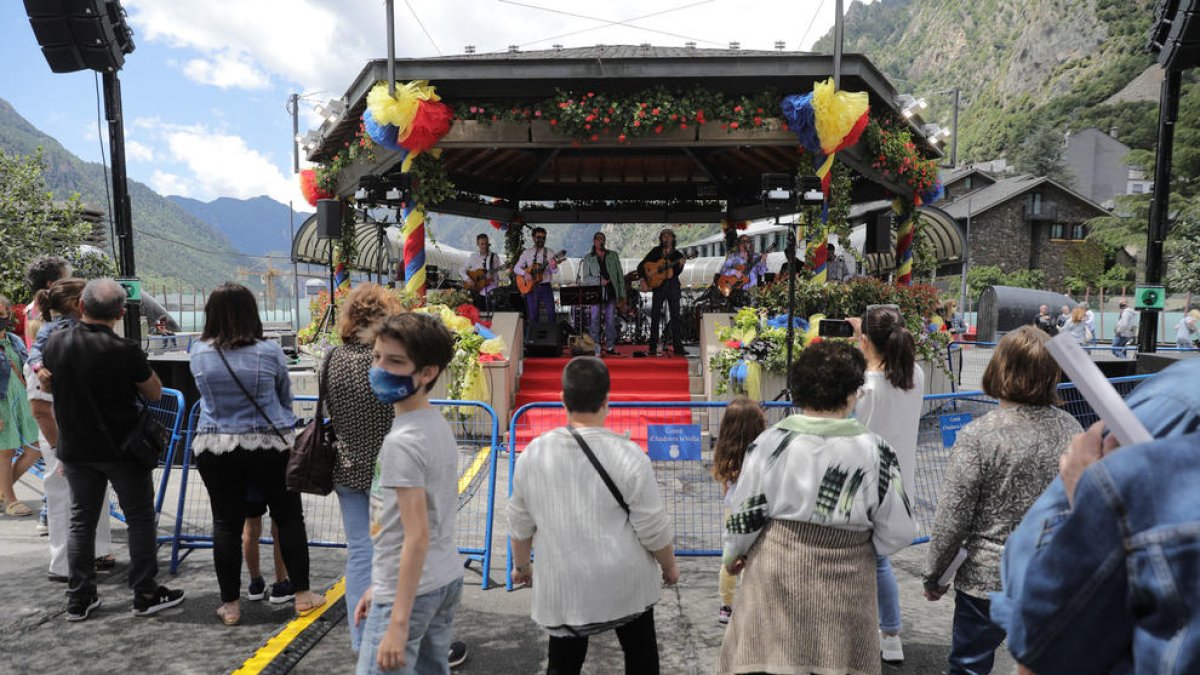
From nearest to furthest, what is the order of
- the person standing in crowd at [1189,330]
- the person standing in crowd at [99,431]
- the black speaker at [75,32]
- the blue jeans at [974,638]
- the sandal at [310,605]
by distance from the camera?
the blue jeans at [974,638], the person standing in crowd at [99,431], the sandal at [310,605], the black speaker at [75,32], the person standing in crowd at [1189,330]

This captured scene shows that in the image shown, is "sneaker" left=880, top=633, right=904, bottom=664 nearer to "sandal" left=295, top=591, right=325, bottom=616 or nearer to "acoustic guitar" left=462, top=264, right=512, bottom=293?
"sandal" left=295, top=591, right=325, bottom=616

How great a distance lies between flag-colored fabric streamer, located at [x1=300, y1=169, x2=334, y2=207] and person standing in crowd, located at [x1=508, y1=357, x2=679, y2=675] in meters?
12.9

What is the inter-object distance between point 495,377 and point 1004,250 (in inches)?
2157

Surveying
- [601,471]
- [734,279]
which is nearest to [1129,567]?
[601,471]

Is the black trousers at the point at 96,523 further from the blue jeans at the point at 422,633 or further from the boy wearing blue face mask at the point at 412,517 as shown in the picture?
the blue jeans at the point at 422,633

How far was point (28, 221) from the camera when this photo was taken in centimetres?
1747

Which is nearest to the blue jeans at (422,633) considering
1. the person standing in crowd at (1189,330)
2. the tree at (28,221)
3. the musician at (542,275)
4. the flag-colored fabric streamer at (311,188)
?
the musician at (542,275)

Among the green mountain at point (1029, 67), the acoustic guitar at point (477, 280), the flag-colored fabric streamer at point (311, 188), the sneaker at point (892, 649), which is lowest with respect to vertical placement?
the sneaker at point (892, 649)

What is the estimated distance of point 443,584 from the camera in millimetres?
2477

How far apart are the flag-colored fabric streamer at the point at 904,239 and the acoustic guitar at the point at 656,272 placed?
475 cm

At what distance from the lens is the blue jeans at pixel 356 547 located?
323 centimetres

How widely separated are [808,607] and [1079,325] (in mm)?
24413

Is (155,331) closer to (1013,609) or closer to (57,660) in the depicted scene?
(57,660)

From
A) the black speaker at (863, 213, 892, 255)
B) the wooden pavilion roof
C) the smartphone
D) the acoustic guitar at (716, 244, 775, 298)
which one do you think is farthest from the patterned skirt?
the black speaker at (863, 213, 892, 255)
